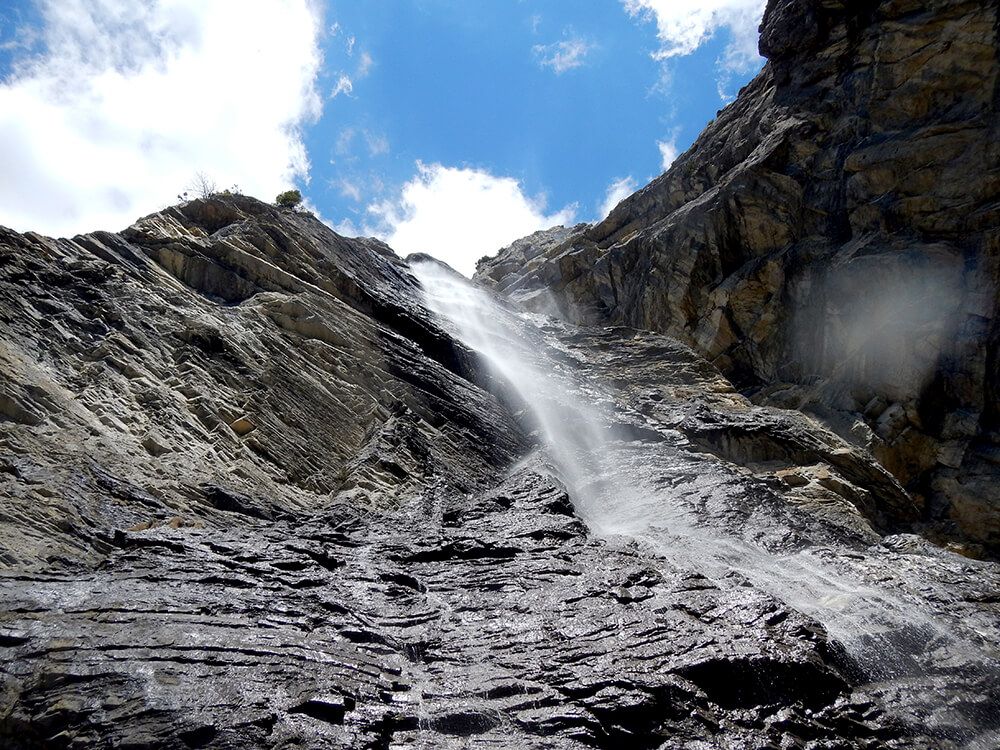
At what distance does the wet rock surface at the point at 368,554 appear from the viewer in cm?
891

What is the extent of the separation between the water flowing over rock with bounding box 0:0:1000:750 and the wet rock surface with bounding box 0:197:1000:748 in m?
0.06

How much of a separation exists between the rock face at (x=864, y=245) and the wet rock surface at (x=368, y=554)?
36.5ft

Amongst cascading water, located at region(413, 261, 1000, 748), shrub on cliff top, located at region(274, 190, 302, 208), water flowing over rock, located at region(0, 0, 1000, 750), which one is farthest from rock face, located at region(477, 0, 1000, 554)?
shrub on cliff top, located at region(274, 190, 302, 208)

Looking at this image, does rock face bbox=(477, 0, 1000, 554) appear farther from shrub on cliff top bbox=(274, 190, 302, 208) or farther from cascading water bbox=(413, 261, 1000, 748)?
shrub on cliff top bbox=(274, 190, 302, 208)

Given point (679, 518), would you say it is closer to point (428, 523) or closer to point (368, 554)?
point (428, 523)

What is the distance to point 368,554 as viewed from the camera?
1357 cm

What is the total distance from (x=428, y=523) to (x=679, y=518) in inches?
255

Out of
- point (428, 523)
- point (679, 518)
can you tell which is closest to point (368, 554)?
point (428, 523)

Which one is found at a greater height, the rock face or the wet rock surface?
the rock face

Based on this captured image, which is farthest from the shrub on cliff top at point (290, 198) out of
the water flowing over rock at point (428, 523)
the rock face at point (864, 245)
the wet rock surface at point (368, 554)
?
the rock face at point (864, 245)

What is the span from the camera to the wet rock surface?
891 cm

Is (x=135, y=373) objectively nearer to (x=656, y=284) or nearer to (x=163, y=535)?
(x=163, y=535)

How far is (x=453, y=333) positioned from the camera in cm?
2914

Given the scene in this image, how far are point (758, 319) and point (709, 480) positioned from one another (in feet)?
70.2
